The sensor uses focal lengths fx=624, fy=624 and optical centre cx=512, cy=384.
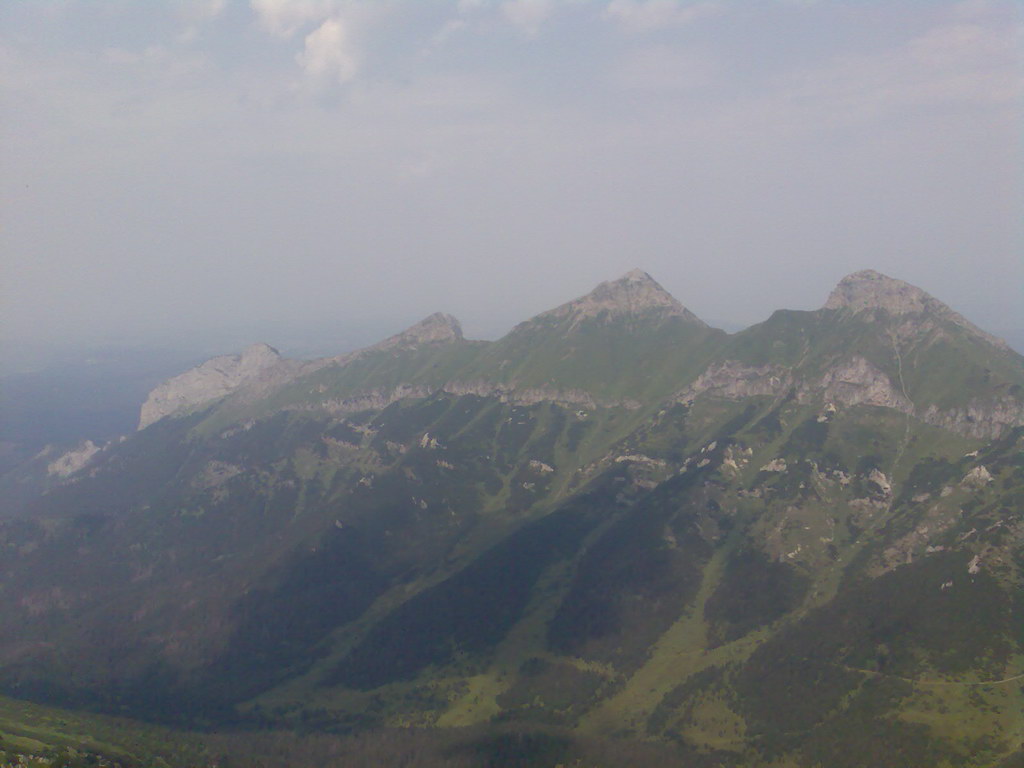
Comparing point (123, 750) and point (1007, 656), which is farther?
point (1007, 656)

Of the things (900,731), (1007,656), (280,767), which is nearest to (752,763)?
(900,731)

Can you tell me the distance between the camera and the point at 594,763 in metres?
198

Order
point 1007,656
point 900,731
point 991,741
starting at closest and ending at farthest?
point 991,741 → point 900,731 → point 1007,656

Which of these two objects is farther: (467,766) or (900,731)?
(467,766)

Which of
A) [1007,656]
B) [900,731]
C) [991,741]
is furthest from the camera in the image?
[1007,656]

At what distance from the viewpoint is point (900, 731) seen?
599ft

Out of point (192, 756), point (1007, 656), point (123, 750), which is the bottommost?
point (1007, 656)

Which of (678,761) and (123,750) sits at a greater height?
(123,750)

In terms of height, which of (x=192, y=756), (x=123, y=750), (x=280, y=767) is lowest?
(x=280, y=767)

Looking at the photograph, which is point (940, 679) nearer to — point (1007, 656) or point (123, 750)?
point (1007, 656)

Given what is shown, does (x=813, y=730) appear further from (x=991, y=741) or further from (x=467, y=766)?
(x=467, y=766)

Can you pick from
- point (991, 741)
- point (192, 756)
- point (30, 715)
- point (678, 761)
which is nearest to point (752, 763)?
point (678, 761)

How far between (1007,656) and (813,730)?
64.3 m

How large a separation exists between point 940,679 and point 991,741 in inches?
1106
